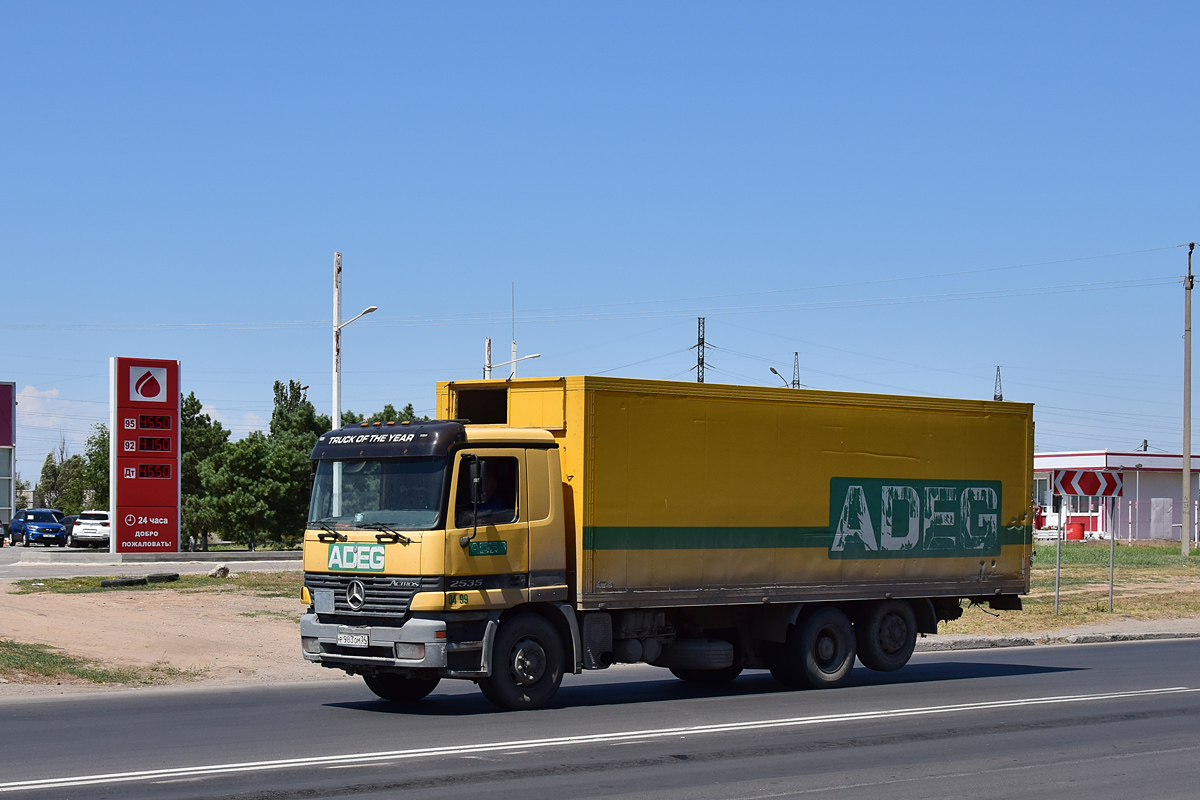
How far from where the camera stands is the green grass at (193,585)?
27.9 metres

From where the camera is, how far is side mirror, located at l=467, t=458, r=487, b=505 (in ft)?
42.4

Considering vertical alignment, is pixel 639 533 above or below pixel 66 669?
above

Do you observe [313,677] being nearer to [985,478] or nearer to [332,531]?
[332,531]

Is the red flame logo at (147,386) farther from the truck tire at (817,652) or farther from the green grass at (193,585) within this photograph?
the truck tire at (817,652)

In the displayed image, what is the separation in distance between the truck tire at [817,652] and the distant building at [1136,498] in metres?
60.7

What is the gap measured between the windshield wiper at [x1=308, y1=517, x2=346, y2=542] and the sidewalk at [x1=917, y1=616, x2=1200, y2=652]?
11111mm

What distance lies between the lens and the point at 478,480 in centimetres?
1295

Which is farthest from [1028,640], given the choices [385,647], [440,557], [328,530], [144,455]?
[144,455]

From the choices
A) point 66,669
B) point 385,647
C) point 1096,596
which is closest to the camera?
point 385,647

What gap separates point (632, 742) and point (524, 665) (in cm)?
222

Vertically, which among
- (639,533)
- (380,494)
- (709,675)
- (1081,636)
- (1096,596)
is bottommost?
(1096,596)

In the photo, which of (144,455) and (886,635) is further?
(144,455)

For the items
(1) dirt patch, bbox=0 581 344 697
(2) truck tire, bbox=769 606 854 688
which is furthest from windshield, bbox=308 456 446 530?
(2) truck tire, bbox=769 606 854 688

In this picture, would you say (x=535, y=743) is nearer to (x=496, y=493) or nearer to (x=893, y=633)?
(x=496, y=493)
